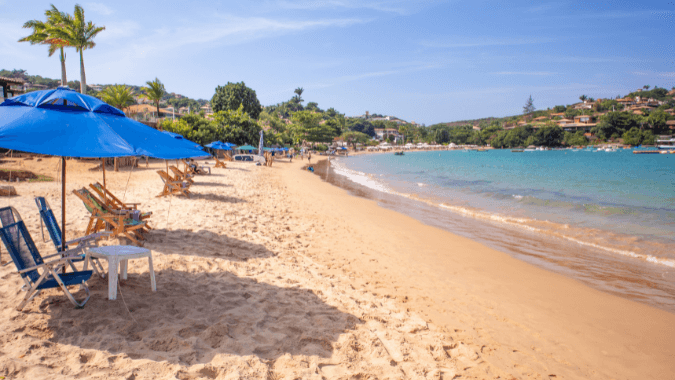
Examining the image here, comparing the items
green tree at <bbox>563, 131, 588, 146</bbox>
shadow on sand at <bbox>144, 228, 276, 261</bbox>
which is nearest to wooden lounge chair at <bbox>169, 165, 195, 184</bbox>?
shadow on sand at <bbox>144, 228, 276, 261</bbox>

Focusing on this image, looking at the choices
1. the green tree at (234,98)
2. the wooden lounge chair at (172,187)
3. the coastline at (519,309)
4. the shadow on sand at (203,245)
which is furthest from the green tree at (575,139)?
the shadow on sand at (203,245)

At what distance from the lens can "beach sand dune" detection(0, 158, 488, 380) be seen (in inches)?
108

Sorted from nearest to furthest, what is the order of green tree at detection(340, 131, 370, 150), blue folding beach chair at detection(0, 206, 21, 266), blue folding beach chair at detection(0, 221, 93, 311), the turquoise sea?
blue folding beach chair at detection(0, 221, 93, 311)
blue folding beach chair at detection(0, 206, 21, 266)
the turquoise sea
green tree at detection(340, 131, 370, 150)

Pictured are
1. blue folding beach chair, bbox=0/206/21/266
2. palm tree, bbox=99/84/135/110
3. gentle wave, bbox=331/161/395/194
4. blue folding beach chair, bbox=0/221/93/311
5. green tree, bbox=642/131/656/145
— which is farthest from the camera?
green tree, bbox=642/131/656/145

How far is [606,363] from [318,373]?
10.5 ft

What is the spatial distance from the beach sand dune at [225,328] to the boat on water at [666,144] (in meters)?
124

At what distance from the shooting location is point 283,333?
349 cm

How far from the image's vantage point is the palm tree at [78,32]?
26141mm

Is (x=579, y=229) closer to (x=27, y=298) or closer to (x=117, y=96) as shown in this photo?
(x=27, y=298)

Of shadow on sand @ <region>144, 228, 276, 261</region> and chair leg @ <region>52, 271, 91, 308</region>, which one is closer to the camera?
chair leg @ <region>52, 271, 91, 308</region>

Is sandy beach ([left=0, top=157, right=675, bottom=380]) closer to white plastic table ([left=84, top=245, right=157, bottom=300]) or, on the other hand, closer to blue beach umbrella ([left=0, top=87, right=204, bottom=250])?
white plastic table ([left=84, top=245, right=157, bottom=300])

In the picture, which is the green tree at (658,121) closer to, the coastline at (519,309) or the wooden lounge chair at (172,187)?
the coastline at (519,309)

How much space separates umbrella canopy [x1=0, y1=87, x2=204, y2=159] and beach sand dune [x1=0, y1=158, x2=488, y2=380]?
5.22 ft

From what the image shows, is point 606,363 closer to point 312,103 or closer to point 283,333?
point 283,333
